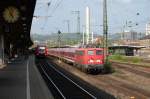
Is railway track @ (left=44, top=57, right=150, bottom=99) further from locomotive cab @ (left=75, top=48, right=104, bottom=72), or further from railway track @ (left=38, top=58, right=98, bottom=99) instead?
locomotive cab @ (left=75, top=48, right=104, bottom=72)

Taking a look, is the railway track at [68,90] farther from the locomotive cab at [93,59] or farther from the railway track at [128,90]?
the locomotive cab at [93,59]

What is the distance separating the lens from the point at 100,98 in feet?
71.9

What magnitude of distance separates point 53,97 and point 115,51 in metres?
95.9

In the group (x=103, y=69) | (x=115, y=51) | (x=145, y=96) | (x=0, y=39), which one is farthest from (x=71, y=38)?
(x=145, y=96)

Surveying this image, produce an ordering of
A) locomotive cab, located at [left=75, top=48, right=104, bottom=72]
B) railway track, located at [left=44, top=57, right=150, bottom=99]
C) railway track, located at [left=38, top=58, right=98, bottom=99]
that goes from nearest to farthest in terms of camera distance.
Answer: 1. railway track, located at [left=38, top=58, right=98, bottom=99]
2. railway track, located at [left=44, top=57, right=150, bottom=99]
3. locomotive cab, located at [left=75, top=48, right=104, bottom=72]

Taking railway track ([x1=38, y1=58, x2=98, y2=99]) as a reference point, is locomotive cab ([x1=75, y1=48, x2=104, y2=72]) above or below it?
above

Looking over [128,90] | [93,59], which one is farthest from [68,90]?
[93,59]

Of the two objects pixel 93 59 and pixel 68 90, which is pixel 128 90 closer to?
pixel 68 90

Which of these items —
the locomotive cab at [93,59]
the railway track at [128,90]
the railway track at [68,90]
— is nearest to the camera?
the railway track at [68,90]

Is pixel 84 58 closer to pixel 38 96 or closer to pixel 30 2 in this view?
pixel 30 2

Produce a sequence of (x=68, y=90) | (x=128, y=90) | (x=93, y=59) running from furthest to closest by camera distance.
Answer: (x=93, y=59), (x=128, y=90), (x=68, y=90)

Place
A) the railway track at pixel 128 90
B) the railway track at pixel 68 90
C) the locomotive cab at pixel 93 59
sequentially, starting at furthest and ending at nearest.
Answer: the locomotive cab at pixel 93 59
the railway track at pixel 128 90
the railway track at pixel 68 90

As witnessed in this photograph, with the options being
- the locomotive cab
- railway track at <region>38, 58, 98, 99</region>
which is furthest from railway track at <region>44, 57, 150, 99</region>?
the locomotive cab

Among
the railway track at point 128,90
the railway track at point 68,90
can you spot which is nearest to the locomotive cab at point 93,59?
the railway track at point 68,90
